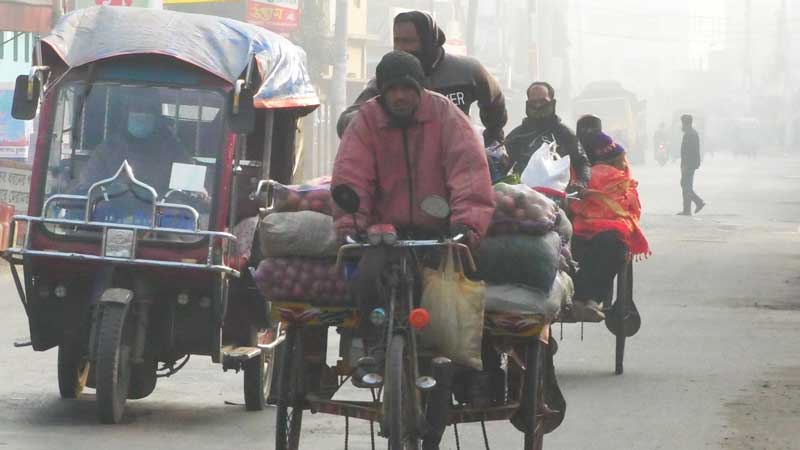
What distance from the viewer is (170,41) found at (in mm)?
10039

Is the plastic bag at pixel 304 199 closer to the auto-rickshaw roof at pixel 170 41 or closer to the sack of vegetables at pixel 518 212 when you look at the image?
the sack of vegetables at pixel 518 212

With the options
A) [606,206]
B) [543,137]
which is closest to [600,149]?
[606,206]

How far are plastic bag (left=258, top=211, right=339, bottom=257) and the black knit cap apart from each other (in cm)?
73

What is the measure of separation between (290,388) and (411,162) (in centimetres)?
118

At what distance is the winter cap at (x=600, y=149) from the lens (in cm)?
1252

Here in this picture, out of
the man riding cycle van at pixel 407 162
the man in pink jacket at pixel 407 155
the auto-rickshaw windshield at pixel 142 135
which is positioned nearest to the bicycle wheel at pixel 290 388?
the man riding cycle van at pixel 407 162

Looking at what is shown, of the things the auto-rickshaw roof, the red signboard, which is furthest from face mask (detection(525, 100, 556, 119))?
the red signboard

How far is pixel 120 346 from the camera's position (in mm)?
9445

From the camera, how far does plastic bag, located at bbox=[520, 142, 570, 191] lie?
10.4 m

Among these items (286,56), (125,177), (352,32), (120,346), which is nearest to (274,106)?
(286,56)

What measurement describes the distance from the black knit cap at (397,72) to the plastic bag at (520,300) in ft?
3.10

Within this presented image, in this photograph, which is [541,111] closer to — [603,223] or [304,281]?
[603,223]

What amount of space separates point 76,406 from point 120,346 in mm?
980

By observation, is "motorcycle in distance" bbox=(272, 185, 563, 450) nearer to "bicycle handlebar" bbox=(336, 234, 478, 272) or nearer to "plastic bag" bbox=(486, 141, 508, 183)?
"bicycle handlebar" bbox=(336, 234, 478, 272)
